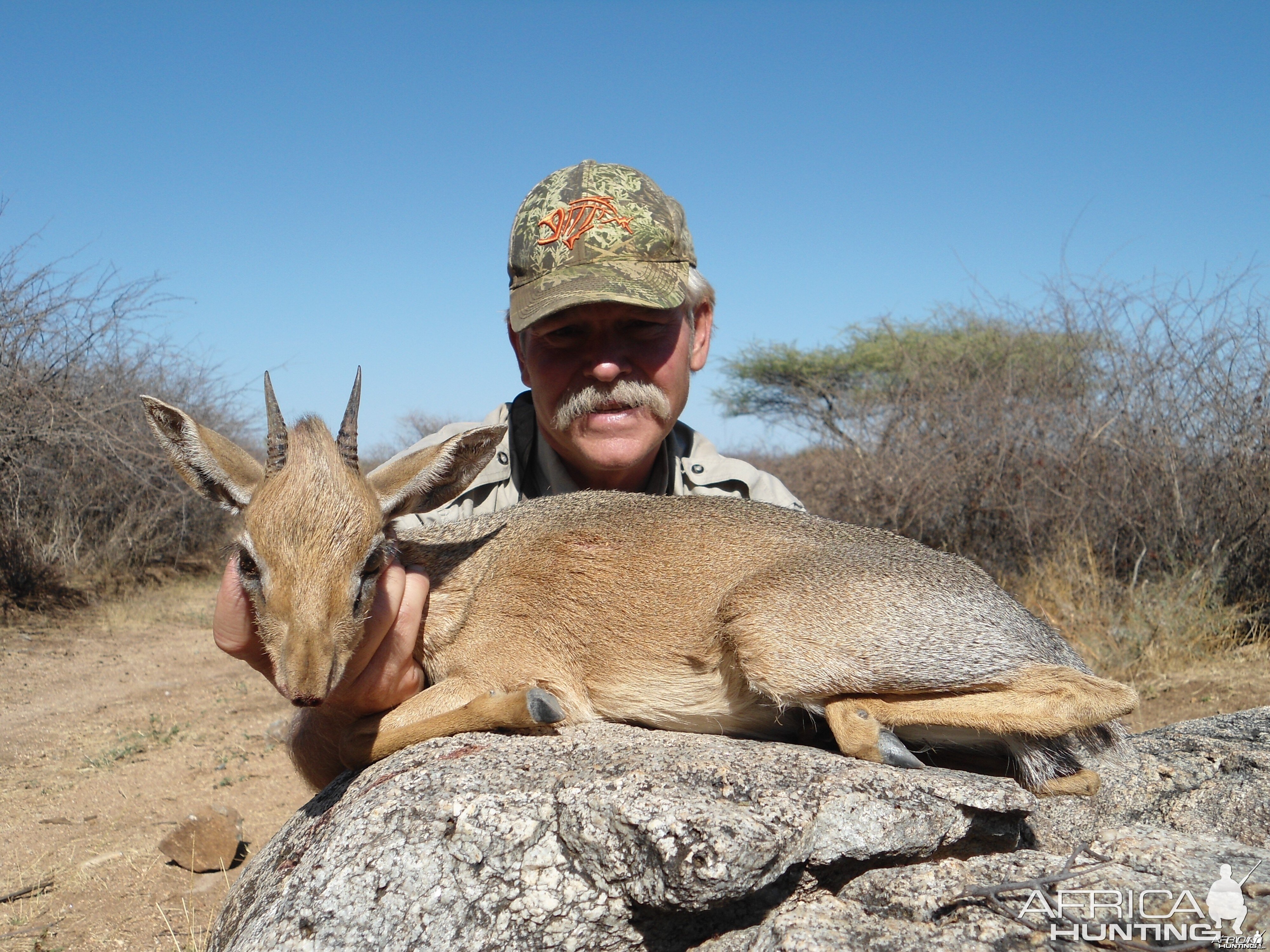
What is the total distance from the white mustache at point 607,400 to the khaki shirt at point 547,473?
0.86 metres

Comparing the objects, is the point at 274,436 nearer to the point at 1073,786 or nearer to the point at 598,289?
the point at 598,289

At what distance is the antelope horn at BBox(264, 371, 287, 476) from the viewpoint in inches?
143

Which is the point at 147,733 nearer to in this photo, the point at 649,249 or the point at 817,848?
the point at 649,249

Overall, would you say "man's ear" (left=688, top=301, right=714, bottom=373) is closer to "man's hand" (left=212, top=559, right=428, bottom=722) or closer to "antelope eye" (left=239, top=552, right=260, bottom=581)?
"man's hand" (left=212, top=559, right=428, bottom=722)

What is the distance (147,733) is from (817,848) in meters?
9.41

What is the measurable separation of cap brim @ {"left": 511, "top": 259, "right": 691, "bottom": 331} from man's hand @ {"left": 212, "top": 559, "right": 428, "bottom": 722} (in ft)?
5.78

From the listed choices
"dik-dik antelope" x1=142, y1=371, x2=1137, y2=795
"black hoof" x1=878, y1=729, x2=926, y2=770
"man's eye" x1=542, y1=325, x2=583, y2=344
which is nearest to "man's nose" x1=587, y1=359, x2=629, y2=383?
"man's eye" x1=542, y1=325, x2=583, y2=344

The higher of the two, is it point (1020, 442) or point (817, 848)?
point (1020, 442)

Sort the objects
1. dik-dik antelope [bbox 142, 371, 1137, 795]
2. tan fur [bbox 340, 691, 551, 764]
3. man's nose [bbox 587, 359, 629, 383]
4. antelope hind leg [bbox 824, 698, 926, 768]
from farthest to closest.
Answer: man's nose [bbox 587, 359, 629, 383]
tan fur [bbox 340, 691, 551, 764]
antelope hind leg [bbox 824, 698, 926, 768]
dik-dik antelope [bbox 142, 371, 1137, 795]

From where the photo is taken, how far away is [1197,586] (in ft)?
33.9

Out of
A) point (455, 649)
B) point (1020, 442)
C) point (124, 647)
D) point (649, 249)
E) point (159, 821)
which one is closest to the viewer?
point (455, 649)

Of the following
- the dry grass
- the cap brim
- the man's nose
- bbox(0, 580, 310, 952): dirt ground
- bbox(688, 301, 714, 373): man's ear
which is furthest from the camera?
the dry grass

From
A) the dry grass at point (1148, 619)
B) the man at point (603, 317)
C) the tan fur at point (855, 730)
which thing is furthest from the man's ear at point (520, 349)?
the dry grass at point (1148, 619)

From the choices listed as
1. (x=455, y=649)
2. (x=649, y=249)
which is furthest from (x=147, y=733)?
(x=649, y=249)
